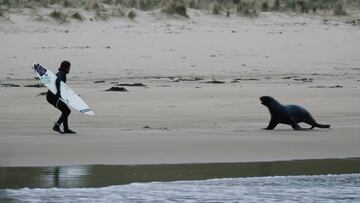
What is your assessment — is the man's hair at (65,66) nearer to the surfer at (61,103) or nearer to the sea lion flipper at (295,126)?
the surfer at (61,103)

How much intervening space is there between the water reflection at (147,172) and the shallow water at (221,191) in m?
0.19

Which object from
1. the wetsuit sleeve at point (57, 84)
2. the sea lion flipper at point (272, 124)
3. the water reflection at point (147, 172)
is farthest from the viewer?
the sea lion flipper at point (272, 124)

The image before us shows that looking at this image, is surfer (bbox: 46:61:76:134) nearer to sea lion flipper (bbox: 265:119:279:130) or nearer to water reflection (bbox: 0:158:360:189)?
water reflection (bbox: 0:158:360:189)

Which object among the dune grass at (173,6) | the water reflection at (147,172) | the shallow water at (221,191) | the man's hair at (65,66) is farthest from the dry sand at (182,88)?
the shallow water at (221,191)

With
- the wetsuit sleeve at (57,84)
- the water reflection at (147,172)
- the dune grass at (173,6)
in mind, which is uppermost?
the wetsuit sleeve at (57,84)

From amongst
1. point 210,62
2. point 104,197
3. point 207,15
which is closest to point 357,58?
point 210,62

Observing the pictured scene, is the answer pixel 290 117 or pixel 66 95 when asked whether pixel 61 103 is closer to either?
pixel 66 95

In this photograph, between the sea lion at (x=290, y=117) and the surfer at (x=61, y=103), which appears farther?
the sea lion at (x=290, y=117)

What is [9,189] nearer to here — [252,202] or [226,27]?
[252,202]

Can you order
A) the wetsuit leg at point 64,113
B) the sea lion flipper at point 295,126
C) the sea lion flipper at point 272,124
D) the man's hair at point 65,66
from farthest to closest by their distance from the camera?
the sea lion flipper at point 295,126, the sea lion flipper at point 272,124, the man's hair at point 65,66, the wetsuit leg at point 64,113

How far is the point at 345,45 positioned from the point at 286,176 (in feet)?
46.1

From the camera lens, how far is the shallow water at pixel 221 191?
8820 millimetres

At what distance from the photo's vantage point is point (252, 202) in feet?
29.6

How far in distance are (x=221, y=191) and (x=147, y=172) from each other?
0.96 meters
